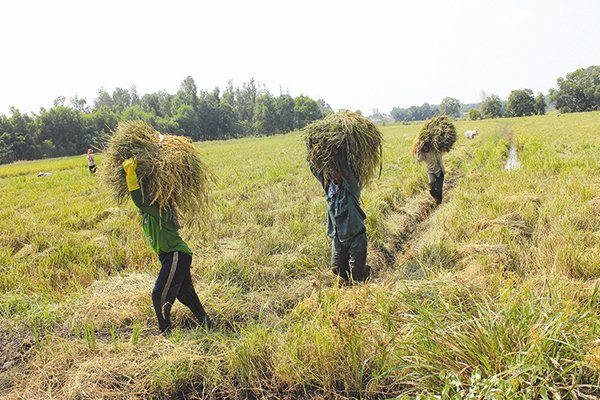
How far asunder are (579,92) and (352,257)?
89578mm

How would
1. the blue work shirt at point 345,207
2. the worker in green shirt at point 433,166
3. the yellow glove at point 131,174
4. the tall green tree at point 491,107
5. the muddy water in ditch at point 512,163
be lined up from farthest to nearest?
the tall green tree at point 491,107, the muddy water in ditch at point 512,163, the worker in green shirt at point 433,166, the blue work shirt at point 345,207, the yellow glove at point 131,174

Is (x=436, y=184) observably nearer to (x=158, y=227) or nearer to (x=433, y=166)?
(x=433, y=166)

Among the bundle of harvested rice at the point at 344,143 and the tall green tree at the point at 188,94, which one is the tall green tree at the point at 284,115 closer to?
the tall green tree at the point at 188,94

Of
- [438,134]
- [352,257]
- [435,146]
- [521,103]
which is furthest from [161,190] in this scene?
[521,103]

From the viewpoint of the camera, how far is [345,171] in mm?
3559

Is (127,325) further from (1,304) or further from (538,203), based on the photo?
(538,203)

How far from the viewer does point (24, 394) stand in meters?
2.24

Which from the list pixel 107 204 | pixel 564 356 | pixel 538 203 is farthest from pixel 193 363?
pixel 107 204

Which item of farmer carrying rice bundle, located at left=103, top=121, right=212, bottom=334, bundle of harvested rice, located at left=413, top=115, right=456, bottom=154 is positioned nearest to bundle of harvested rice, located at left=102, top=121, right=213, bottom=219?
farmer carrying rice bundle, located at left=103, top=121, right=212, bottom=334

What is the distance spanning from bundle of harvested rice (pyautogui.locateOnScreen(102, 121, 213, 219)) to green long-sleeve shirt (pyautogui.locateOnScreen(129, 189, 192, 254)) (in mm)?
67

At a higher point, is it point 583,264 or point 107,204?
point 107,204

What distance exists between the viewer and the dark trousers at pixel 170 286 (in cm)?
279

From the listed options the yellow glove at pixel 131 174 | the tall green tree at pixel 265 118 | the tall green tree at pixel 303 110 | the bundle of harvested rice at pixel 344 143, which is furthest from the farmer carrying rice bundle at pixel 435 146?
the tall green tree at pixel 265 118

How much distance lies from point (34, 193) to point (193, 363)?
38.3 ft
